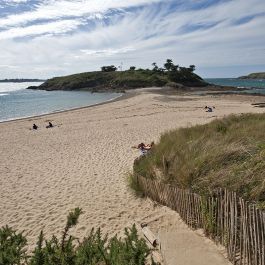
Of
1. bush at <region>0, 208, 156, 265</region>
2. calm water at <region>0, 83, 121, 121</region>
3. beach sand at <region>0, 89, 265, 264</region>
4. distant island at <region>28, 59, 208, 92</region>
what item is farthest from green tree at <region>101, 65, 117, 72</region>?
bush at <region>0, 208, 156, 265</region>

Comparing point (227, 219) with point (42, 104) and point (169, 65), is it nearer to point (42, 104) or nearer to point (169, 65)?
point (42, 104)

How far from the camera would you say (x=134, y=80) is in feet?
318

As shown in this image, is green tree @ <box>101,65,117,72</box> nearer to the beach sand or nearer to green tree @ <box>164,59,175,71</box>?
green tree @ <box>164,59,175,71</box>

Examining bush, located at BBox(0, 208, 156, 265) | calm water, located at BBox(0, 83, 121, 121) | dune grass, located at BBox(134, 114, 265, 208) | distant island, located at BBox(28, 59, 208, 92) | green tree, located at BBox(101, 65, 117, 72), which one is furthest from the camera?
green tree, located at BBox(101, 65, 117, 72)

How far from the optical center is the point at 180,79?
319 feet

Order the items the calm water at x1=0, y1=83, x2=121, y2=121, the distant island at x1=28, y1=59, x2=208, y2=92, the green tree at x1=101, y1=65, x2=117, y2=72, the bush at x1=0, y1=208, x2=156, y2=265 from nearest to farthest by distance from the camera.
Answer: the bush at x1=0, y1=208, x2=156, y2=265, the calm water at x1=0, y1=83, x2=121, y2=121, the distant island at x1=28, y1=59, x2=208, y2=92, the green tree at x1=101, y1=65, x2=117, y2=72

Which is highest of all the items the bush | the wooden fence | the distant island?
the bush

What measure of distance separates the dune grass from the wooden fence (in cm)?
41

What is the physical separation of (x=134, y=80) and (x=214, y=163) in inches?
3545

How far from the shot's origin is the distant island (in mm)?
92562

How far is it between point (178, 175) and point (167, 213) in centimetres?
95

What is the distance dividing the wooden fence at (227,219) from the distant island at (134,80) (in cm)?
7661

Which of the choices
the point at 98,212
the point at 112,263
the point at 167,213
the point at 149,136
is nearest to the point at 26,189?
the point at 98,212

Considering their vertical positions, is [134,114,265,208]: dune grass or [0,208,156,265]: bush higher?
Result: [0,208,156,265]: bush
